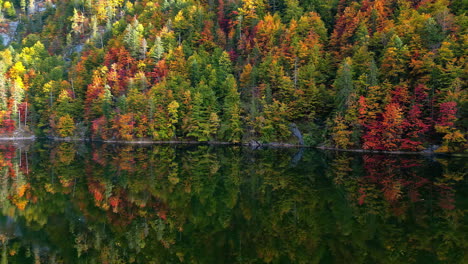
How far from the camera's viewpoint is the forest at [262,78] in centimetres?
5762

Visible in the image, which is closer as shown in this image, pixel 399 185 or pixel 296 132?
pixel 399 185

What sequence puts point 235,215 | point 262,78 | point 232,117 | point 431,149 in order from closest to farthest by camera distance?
point 235,215, point 431,149, point 232,117, point 262,78

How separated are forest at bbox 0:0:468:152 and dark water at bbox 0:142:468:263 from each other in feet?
69.2

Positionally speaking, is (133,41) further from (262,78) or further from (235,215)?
(235,215)

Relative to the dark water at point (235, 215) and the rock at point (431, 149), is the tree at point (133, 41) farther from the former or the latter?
the rock at point (431, 149)

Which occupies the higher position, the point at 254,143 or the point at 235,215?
the point at 235,215

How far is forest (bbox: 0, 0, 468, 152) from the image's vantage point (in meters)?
57.6

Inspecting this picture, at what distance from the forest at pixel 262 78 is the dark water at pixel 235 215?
69.2 ft

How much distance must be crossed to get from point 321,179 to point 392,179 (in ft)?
22.6

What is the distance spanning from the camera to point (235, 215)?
883 inches

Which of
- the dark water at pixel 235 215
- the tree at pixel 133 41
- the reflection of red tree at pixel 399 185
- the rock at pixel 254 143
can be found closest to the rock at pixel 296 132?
the rock at pixel 254 143

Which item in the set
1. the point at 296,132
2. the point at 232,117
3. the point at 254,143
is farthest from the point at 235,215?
the point at 232,117

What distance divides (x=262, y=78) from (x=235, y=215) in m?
59.7

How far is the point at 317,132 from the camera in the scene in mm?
67125
